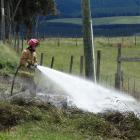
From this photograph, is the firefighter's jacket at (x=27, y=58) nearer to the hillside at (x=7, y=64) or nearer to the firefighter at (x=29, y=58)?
the firefighter at (x=29, y=58)

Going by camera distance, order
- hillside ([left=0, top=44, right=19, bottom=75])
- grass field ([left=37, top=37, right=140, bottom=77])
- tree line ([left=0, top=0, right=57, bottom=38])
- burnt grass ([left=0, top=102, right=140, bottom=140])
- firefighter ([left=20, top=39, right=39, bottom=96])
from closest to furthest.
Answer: burnt grass ([left=0, top=102, right=140, bottom=140]) < firefighter ([left=20, top=39, right=39, bottom=96]) < hillside ([left=0, top=44, right=19, bottom=75]) < grass field ([left=37, top=37, right=140, bottom=77]) < tree line ([left=0, top=0, right=57, bottom=38])

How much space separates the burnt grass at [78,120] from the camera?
1125 centimetres

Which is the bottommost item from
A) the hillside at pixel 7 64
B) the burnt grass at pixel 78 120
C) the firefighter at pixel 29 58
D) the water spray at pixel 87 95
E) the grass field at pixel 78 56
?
the grass field at pixel 78 56

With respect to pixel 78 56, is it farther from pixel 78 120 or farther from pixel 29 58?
pixel 78 120

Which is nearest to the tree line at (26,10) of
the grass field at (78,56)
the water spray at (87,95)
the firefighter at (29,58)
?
the grass field at (78,56)

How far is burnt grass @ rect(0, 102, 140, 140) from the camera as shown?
443 inches

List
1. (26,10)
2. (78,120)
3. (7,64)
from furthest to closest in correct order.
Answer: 1. (26,10)
2. (7,64)
3. (78,120)

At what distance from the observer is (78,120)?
11.7 m

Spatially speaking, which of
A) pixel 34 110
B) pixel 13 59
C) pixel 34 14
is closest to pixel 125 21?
pixel 34 14

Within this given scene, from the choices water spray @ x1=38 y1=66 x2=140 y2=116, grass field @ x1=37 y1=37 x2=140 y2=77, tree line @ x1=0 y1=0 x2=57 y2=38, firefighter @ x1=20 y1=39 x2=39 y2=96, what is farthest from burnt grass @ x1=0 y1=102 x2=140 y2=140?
tree line @ x1=0 y1=0 x2=57 y2=38

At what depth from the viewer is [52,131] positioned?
11.1m

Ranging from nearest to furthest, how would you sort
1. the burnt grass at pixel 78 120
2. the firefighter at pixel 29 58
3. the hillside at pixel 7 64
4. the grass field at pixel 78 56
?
the burnt grass at pixel 78 120 → the firefighter at pixel 29 58 → the hillside at pixel 7 64 → the grass field at pixel 78 56

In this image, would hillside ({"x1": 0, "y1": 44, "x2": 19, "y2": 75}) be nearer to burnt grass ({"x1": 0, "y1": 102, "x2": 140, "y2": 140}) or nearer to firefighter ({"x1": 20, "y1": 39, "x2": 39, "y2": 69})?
firefighter ({"x1": 20, "y1": 39, "x2": 39, "y2": 69})

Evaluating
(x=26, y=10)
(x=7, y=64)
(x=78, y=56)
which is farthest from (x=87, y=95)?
(x=26, y=10)
